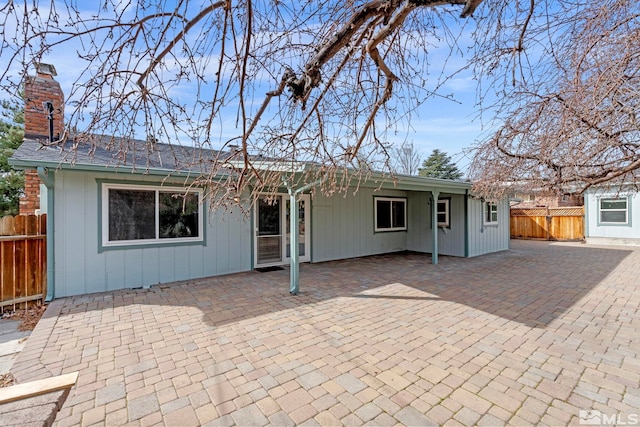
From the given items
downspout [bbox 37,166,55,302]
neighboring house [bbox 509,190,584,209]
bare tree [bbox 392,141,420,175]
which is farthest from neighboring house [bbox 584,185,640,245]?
downspout [bbox 37,166,55,302]

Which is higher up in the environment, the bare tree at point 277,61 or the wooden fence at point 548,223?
the bare tree at point 277,61

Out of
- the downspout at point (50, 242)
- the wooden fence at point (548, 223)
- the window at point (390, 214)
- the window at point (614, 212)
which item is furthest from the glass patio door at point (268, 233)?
the wooden fence at point (548, 223)

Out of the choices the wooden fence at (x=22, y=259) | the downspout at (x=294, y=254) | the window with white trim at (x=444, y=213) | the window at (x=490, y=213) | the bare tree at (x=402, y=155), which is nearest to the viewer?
the bare tree at (x=402, y=155)

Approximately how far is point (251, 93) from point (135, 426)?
2.60 m

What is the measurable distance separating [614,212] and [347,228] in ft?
40.4

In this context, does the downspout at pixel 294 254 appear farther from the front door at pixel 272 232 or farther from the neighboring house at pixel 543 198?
the neighboring house at pixel 543 198

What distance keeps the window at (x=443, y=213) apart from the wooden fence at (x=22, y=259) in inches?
397

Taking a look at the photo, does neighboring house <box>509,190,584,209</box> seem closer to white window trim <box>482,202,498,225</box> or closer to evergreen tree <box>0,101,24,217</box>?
white window trim <box>482,202,498,225</box>

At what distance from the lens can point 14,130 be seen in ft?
37.7

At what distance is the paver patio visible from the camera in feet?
7.90

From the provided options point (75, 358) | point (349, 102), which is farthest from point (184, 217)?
point (349, 102)

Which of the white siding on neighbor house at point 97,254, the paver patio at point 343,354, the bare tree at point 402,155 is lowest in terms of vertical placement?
the paver patio at point 343,354

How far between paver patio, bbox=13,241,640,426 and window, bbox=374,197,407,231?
4.59 metres

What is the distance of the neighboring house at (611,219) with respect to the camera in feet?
41.8
